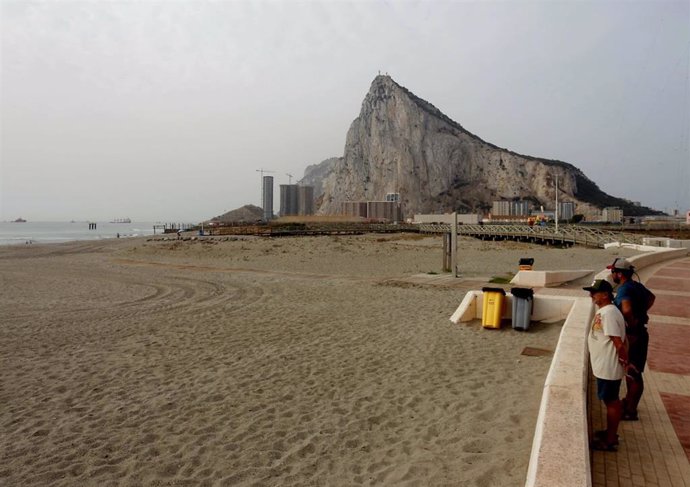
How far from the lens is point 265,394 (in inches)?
233

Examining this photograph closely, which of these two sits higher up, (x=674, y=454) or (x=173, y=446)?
(x=674, y=454)

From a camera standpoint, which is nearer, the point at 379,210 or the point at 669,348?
the point at 669,348

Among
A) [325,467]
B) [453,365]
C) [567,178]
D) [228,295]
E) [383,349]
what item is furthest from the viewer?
[567,178]

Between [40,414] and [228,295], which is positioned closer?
[40,414]

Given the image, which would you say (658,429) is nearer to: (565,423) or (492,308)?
(565,423)

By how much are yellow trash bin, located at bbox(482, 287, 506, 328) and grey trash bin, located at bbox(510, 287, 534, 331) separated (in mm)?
299

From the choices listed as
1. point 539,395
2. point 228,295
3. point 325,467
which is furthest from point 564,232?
point 325,467

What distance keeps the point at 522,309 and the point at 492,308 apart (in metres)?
0.61

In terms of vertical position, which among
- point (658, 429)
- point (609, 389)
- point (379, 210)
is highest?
point (379, 210)

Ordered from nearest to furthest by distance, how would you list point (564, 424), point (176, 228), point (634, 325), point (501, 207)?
point (564, 424) → point (634, 325) → point (176, 228) → point (501, 207)

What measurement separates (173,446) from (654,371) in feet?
20.9

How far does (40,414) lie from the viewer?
5305 mm

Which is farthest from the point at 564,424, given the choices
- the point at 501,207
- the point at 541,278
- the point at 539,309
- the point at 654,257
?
the point at 501,207

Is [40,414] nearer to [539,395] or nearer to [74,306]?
[539,395]
